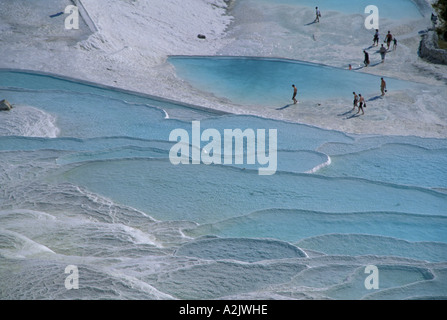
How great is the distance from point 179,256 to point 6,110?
1022 cm

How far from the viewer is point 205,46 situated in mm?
27922

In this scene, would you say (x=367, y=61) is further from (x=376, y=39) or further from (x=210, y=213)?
(x=210, y=213)

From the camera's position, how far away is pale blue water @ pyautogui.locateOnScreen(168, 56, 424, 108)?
22.0 meters

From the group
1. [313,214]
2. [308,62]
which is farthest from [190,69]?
[313,214]

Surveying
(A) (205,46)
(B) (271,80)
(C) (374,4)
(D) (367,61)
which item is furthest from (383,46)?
(A) (205,46)

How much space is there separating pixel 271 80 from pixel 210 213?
12082 millimetres

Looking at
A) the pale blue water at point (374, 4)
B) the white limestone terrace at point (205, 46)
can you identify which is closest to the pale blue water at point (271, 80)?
the white limestone terrace at point (205, 46)

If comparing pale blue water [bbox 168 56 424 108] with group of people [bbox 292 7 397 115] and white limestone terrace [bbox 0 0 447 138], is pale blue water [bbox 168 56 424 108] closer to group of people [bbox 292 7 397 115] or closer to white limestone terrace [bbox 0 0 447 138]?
group of people [bbox 292 7 397 115]

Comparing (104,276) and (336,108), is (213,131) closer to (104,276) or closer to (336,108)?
(336,108)

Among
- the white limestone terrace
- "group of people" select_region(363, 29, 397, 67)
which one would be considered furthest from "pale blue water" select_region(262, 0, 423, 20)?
"group of people" select_region(363, 29, 397, 67)

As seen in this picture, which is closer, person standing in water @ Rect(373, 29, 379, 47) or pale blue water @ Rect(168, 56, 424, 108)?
pale blue water @ Rect(168, 56, 424, 108)

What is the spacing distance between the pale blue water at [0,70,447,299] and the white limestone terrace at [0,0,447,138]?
87.1 inches

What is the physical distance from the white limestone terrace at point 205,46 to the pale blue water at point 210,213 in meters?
2.21

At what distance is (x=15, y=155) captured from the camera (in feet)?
49.7
